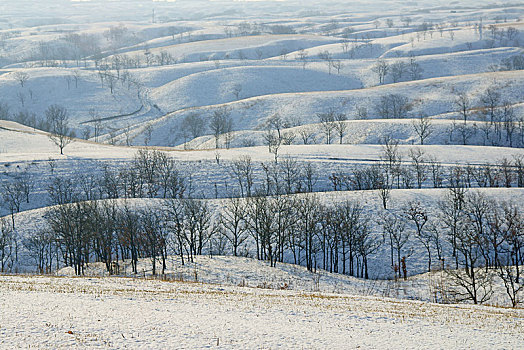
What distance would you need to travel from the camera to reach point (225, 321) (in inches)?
883

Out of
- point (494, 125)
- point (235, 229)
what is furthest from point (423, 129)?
point (235, 229)

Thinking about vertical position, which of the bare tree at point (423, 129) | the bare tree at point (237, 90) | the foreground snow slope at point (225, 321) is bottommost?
the foreground snow slope at point (225, 321)

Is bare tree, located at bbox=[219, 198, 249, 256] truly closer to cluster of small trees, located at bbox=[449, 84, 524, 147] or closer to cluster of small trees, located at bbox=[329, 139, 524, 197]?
cluster of small trees, located at bbox=[329, 139, 524, 197]

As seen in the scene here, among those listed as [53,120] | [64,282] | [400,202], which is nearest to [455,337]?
[64,282]

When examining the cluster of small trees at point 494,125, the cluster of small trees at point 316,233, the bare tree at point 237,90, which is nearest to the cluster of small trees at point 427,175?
the cluster of small trees at point 316,233

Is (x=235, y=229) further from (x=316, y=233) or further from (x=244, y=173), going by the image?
(x=244, y=173)

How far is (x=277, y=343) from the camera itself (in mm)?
19719

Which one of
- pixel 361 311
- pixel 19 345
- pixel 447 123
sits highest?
pixel 447 123

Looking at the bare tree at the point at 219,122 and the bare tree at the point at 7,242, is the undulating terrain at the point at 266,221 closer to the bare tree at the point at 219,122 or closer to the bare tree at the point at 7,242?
the bare tree at the point at 7,242

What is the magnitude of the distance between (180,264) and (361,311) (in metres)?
28.4

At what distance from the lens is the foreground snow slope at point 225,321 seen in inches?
760

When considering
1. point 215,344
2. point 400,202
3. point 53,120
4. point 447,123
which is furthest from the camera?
point 53,120

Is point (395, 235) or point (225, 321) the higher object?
point (225, 321)

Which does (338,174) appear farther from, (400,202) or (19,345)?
(19,345)
